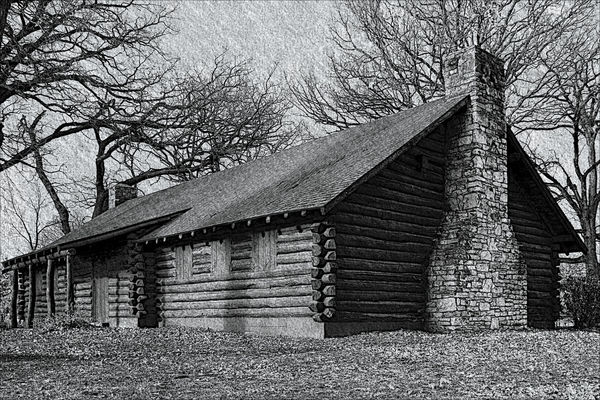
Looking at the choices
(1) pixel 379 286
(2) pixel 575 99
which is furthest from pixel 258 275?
(2) pixel 575 99

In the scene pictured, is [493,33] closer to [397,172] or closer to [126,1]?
[397,172]

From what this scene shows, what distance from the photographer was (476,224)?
68.2ft

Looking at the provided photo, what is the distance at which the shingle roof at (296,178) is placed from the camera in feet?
60.4

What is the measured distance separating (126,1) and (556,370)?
22.4 metres

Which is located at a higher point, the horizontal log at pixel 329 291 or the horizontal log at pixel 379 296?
the horizontal log at pixel 329 291

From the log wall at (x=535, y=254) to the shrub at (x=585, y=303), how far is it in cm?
78

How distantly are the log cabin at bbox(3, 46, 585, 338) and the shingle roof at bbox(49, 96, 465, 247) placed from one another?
0.08m

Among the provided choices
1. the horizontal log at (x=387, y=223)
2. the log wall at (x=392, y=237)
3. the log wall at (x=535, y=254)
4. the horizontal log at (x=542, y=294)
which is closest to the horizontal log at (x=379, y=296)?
the log wall at (x=392, y=237)

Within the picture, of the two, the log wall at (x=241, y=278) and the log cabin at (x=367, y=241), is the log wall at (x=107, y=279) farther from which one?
the log wall at (x=241, y=278)

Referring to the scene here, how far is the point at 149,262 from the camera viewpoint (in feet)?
77.3

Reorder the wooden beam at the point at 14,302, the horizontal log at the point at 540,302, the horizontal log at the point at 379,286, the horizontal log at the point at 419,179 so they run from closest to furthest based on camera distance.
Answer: the horizontal log at the point at 379,286 < the horizontal log at the point at 419,179 < the horizontal log at the point at 540,302 < the wooden beam at the point at 14,302

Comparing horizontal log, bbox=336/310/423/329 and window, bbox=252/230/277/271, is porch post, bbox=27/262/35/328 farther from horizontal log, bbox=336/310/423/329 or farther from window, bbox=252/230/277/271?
horizontal log, bbox=336/310/423/329

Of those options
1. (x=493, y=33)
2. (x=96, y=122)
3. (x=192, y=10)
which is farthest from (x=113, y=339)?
(x=192, y=10)

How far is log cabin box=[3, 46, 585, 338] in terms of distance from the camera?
59.4 feet
